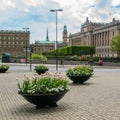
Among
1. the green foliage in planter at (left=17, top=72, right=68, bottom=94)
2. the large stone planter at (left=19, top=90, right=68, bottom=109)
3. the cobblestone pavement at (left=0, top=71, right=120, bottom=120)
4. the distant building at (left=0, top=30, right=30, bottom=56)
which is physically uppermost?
the distant building at (left=0, top=30, right=30, bottom=56)

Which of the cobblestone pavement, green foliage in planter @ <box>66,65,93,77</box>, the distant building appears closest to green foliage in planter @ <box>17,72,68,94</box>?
the cobblestone pavement

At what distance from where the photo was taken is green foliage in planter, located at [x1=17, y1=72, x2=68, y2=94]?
451 inches

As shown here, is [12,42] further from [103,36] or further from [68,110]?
[68,110]

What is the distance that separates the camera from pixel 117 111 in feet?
36.0

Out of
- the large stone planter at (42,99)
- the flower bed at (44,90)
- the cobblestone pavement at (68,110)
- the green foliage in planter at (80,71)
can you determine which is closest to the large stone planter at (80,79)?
the green foliage in planter at (80,71)

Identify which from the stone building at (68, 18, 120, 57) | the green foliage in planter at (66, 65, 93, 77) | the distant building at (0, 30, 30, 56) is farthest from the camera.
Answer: the distant building at (0, 30, 30, 56)

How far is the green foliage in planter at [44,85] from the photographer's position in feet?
37.6

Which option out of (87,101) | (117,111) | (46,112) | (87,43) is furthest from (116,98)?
(87,43)

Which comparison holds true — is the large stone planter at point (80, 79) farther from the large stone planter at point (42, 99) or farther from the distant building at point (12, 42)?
the distant building at point (12, 42)

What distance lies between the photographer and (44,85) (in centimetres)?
1155

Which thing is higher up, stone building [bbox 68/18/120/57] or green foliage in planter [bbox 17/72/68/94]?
stone building [bbox 68/18/120/57]

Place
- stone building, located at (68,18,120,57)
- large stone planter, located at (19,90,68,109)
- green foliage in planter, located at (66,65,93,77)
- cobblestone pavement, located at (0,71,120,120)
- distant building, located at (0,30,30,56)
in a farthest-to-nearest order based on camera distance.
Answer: distant building, located at (0,30,30,56) < stone building, located at (68,18,120,57) < green foliage in planter, located at (66,65,93,77) < large stone planter, located at (19,90,68,109) < cobblestone pavement, located at (0,71,120,120)

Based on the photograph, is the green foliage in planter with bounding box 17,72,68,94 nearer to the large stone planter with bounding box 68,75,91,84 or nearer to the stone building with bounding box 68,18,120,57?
the large stone planter with bounding box 68,75,91,84

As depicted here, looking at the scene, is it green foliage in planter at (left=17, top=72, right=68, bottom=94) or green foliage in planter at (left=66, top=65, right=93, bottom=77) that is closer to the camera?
green foliage in planter at (left=17, top=72, right=68, bottom=94)
